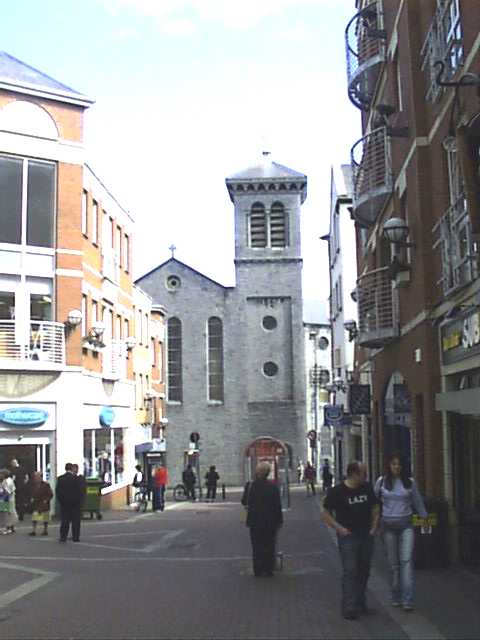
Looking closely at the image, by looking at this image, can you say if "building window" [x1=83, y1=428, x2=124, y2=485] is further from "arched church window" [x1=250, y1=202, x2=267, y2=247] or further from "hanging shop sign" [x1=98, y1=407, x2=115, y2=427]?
"arched church window" [x1=250, y1=202, x2=267, y2=247]

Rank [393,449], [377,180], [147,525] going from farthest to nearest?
[147,525] < [393,449] < [377,180]

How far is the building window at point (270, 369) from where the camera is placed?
197 ft

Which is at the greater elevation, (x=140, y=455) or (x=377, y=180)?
(x=377, y=180)

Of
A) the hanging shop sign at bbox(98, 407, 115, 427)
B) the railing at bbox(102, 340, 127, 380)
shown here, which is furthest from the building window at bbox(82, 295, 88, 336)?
the hanging shop sign at bbox(98, 407, 115, 427)

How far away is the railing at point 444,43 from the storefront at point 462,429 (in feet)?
11.7

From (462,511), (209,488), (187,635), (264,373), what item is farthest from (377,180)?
(264,373)

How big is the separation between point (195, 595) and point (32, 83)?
20.5 meters

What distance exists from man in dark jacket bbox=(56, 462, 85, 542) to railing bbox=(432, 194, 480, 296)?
30.4 ft

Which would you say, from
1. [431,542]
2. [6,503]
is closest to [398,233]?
[431,542]

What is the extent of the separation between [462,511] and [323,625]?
5229mm

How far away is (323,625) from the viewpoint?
31.4 feet

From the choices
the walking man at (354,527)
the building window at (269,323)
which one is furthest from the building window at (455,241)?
the building window at (269,323)

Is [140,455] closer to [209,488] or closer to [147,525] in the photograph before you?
[209,488]

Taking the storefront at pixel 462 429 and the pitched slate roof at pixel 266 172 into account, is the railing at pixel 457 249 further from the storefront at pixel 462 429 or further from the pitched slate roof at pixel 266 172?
the pitched slate roof at pixel 266 172
